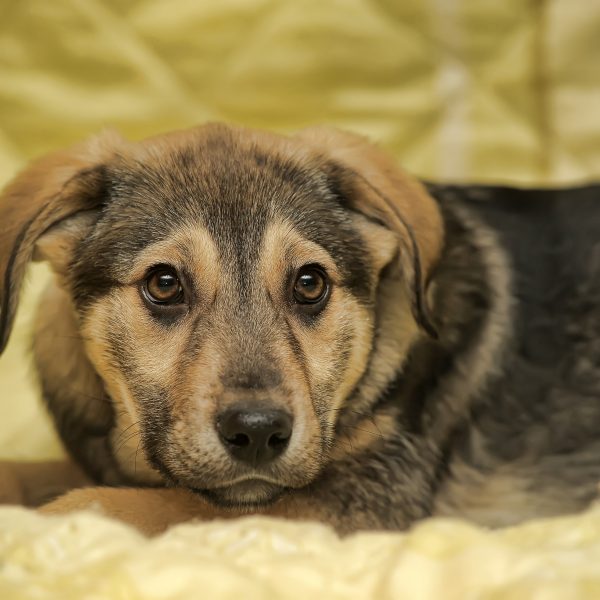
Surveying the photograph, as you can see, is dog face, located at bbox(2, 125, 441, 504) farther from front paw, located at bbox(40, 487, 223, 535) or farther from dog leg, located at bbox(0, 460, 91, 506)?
dog leg, located at bbox(0, 460, 91, 506)

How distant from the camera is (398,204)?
2.31 m

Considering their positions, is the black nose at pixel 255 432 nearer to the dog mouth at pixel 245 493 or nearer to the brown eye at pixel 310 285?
the dog mouth at pixel 245 493

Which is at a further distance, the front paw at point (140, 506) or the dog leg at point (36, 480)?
the dog leg at point (36, 480)

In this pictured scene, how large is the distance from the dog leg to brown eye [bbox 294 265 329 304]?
2.69 ft

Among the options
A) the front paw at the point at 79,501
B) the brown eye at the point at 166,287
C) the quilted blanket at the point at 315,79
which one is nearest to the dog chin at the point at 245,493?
the front paw at the point at 79,501

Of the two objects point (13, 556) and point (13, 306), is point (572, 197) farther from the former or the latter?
point (13, 556)

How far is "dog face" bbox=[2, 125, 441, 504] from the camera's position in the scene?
1.95 meters

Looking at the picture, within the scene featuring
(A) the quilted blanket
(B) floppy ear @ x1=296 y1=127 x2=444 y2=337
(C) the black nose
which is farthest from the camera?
(A) the quilted blanket

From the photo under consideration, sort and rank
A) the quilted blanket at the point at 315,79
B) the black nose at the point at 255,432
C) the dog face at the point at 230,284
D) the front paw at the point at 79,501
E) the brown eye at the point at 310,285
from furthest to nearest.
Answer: the quilted blanket at the point at 315,79, the brown eye at the point at 310,285, the front paw at the point at 79,501, the dog face at the point at 230,284, the black nose at the point at 255,432

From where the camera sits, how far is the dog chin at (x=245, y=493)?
6.47ft

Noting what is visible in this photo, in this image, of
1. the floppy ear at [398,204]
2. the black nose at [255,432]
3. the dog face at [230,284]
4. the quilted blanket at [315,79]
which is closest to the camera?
the black nose at [255,432]

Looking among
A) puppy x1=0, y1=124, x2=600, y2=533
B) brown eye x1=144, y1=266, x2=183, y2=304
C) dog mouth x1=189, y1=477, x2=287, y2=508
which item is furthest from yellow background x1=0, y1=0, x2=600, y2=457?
dog mouth x1=189, y1=477, x2=287, y2=508

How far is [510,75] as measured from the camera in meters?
3.96

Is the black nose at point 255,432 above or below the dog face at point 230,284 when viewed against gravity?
below
